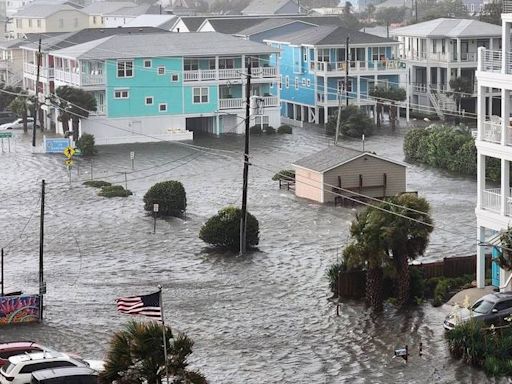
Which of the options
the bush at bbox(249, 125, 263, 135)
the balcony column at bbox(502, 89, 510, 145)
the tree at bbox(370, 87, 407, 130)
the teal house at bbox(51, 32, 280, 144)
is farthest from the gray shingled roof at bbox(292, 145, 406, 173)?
the tree at bbox(370, 87, 407, 130)

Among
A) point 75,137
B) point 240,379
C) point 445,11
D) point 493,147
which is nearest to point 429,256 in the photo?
point 493,147

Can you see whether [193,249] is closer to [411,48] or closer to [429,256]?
[429,256]

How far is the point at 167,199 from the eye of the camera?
166ft

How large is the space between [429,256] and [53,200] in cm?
1919

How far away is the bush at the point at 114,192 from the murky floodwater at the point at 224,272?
0.48m

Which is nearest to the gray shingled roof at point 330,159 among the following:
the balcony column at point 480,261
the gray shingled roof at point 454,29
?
the balcony column at point 480,261

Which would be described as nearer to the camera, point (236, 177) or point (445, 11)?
point (236, 177)

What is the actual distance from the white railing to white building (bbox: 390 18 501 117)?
4783cm

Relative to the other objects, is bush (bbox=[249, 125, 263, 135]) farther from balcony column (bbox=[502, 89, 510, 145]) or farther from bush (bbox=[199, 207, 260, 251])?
balcony column (bbox=[502, 89, 510, 145])

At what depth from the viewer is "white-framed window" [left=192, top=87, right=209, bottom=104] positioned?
76.8 m

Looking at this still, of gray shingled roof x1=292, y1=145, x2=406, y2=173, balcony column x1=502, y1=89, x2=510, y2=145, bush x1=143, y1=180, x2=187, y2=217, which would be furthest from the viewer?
gray shingled roof x1=292, y1=145, x2=406, y2=173

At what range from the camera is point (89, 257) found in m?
43.4

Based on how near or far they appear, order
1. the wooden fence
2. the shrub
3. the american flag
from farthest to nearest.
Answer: the shrub → the wooden fence → the american flag

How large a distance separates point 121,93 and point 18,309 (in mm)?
41973
